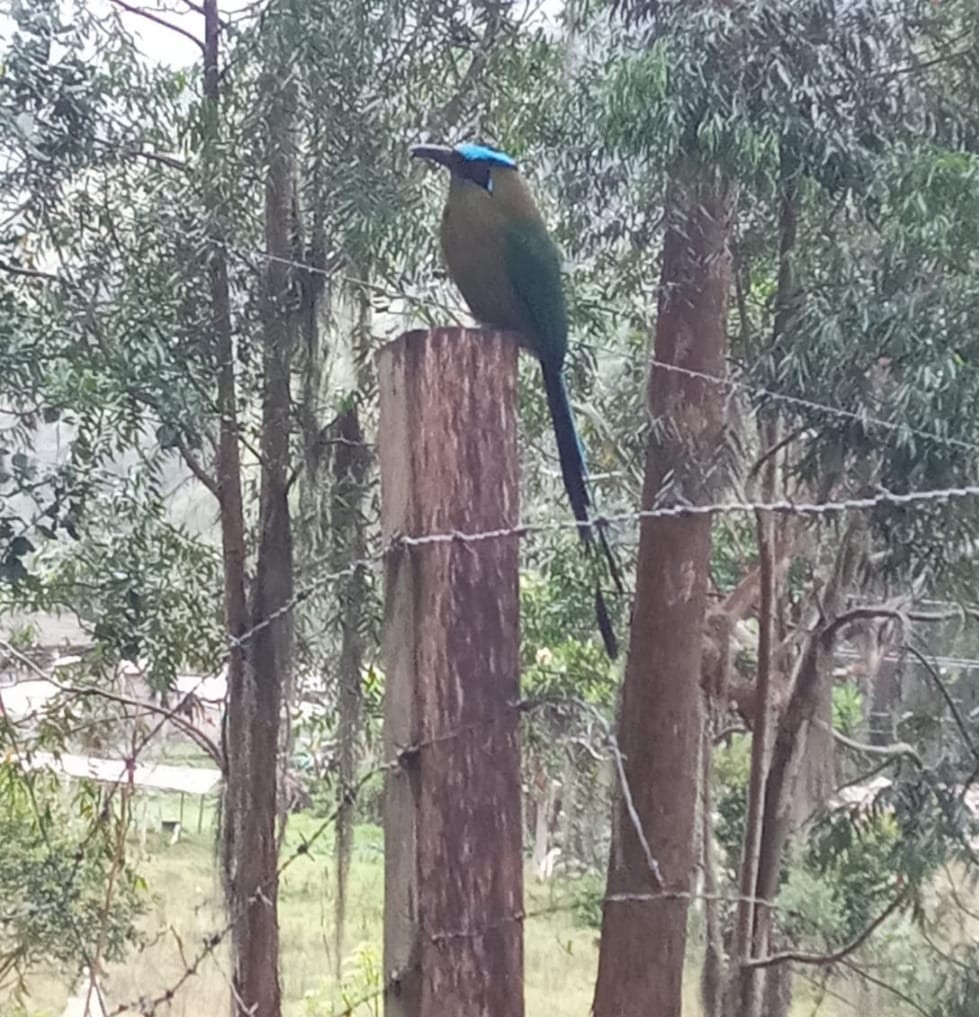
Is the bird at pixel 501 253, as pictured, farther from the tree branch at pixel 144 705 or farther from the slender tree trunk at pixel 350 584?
the tree branch at pixel 144 705

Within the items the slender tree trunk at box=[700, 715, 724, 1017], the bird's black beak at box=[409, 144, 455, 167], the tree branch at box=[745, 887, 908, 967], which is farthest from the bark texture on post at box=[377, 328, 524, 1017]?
the slender tree trunk at box=[700, 715, 724, 1017]

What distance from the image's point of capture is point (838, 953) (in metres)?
2.49

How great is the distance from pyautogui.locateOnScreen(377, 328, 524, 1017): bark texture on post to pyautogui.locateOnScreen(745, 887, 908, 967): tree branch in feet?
5.05

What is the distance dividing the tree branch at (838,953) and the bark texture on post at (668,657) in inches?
6.6

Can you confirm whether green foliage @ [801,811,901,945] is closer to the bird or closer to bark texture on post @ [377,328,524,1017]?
the bird

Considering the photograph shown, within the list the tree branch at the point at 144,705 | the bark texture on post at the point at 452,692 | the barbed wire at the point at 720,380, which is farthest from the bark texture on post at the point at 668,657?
the bark texture on post at the point at 452,692

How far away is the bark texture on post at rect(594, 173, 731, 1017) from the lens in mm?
2408

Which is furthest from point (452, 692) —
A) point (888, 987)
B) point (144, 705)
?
point (888, 987)

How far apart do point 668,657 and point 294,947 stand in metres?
0.87

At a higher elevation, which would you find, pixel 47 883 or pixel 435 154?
pixel 435 154

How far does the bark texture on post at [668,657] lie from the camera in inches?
→ 94.8

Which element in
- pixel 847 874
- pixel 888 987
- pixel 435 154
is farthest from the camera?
pixel 847 874

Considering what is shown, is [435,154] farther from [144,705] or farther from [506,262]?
[144,705]

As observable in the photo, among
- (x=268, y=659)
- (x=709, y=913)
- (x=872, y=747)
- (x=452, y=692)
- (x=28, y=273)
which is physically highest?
(x=28, y=273)
